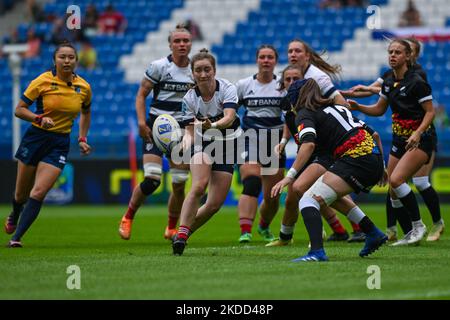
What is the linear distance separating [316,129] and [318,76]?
6.58 feet

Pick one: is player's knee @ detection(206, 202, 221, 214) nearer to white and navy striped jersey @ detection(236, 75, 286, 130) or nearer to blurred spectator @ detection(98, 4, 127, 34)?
white and navy striped jersey @ detection(236, 75, 286, 130)

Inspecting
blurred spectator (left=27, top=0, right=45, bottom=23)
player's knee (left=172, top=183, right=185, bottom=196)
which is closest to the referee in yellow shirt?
player's knee (left=172, top=183, right=185, bottom=196)

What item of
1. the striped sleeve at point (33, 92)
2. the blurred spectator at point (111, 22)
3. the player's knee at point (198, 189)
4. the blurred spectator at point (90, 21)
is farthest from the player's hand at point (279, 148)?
the blurred spectator at point (111, 22)

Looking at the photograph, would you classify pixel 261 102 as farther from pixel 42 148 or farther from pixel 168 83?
pixel 42 148

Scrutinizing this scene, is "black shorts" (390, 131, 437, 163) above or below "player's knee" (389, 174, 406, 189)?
above

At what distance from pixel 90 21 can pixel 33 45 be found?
1855 mm

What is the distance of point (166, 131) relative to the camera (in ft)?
35.3

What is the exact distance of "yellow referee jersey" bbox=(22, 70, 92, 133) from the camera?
1099 cm

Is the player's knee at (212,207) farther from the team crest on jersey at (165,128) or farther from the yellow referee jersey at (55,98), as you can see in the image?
the yellow referee jersey at (55,98)

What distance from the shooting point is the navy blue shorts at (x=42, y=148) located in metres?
10.9

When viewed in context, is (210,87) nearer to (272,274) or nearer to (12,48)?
(272,274)

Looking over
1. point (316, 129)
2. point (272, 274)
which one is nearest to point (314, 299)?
point (272, 274)

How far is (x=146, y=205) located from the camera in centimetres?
2161

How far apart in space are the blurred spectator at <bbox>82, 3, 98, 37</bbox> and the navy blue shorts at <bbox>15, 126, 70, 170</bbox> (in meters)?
16.9
